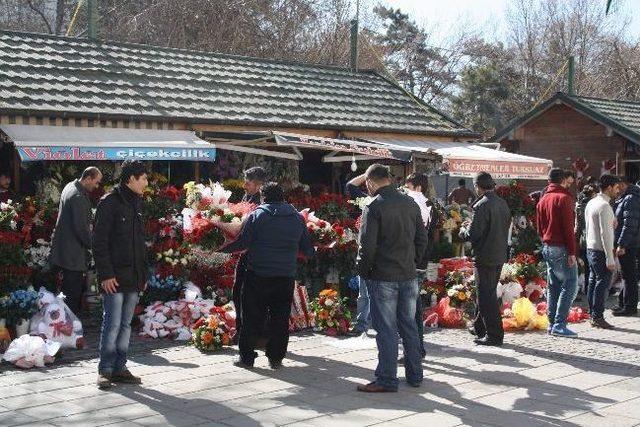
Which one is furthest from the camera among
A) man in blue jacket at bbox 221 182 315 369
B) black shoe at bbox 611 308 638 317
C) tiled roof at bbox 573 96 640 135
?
tiled roof at bbox 573 96 640 135

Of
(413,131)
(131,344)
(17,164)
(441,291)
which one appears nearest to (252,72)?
(413,131)

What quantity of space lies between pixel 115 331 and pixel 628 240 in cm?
678

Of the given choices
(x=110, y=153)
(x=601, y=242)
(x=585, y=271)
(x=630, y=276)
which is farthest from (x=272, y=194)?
(x=585, y=271)

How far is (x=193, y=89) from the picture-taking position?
14430 mm

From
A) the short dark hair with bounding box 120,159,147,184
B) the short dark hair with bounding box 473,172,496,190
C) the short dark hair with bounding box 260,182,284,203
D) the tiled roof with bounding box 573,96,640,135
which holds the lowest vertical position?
the short dark hair with bounding box 260,182,284,203

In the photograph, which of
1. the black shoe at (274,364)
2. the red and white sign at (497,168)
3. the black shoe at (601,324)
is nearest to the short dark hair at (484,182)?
the black shoe at (601,324)

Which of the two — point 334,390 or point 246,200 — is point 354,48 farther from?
point 334,390

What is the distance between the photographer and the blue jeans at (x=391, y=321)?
21.9ft

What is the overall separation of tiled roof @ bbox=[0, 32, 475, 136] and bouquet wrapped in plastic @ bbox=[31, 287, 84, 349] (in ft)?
12.6

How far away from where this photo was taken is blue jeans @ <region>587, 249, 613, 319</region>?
10.1 meters

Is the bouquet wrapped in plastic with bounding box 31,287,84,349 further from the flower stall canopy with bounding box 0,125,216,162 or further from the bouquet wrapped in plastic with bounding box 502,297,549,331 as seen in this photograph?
the bouquet wrapped in plastic with bounding box 502,297,549,331

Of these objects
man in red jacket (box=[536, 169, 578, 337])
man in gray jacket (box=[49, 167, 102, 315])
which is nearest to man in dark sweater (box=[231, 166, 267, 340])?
man in gray jacket (box=[49, 167, 102, 315])

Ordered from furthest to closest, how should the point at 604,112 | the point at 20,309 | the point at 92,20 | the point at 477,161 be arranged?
1. the point at 604,112
2. the point at 92,20
3. the point at 477,161
4. the point at 20,309

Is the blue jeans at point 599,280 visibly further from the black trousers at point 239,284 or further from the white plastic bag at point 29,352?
the white plastic bag at point 29,352
